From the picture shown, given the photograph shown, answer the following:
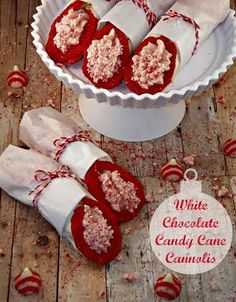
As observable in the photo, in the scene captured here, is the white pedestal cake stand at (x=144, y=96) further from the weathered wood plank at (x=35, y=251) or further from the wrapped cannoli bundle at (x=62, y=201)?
the weathered wood plank at (x=35, y=251)

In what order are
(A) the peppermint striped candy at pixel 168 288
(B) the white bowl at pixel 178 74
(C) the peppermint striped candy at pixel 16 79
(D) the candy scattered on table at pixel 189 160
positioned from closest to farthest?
(A) the peppermint striped candy at pixel 168 288, (B) the white bowl at pixel 178 74, (D) the candy scattered on table at pixel 189 160, (C) the peppermint striped candy at pixel 16 79

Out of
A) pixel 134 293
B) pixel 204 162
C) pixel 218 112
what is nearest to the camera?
pixel 134 293

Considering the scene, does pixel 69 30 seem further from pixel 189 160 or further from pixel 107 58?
pixel 189 160

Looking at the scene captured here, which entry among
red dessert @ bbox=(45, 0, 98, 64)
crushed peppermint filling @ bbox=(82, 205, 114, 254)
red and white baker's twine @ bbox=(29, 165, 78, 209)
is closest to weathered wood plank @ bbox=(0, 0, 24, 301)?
red and white baker's twine @ bbox=(29, 165, 78, 209)

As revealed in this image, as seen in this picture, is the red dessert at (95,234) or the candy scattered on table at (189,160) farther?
the candy scattered on table at (189,160)

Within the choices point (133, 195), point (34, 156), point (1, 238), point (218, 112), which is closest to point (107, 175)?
point (133, 195)

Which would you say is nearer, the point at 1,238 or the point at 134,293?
the point at 134,293

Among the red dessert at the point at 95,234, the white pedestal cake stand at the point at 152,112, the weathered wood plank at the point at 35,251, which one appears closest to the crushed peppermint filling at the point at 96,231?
the red dessert at the point at 95,234

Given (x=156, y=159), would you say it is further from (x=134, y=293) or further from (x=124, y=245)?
(x=134, y=293)

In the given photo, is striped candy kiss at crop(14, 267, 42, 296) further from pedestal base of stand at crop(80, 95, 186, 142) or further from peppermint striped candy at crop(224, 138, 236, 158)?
peppermint striped candy at crop(224, 138, 236, 158)
